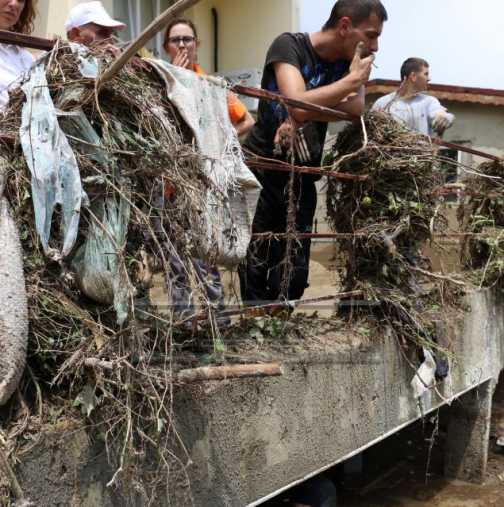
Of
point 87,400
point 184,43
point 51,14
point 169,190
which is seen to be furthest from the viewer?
point 51,14

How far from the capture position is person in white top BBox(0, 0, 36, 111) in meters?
2.69

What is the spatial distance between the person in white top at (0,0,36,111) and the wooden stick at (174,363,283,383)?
138 centimetres

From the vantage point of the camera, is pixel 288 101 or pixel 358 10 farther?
pixel 358 10

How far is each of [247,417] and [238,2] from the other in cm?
831

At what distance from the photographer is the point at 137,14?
8250 mm

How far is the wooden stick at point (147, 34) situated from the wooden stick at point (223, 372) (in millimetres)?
1015

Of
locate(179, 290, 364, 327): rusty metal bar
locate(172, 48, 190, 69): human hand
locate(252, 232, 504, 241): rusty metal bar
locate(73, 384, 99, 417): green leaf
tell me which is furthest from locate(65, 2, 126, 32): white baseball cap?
locate(73, 384, 99, 417): green leaf

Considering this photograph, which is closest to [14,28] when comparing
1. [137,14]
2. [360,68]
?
[360,68]

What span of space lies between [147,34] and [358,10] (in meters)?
1.99

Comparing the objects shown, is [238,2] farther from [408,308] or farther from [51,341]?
[51,341]

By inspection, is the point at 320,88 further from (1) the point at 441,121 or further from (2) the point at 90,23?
(1) the point at 441,121

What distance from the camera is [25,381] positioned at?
198 cm

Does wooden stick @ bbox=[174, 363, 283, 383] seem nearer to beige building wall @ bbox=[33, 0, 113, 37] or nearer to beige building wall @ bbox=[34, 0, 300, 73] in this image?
beige building wall @ bbox=[33, 0, 113, 37]

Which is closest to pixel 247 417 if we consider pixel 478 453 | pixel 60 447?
pixel 60 447
